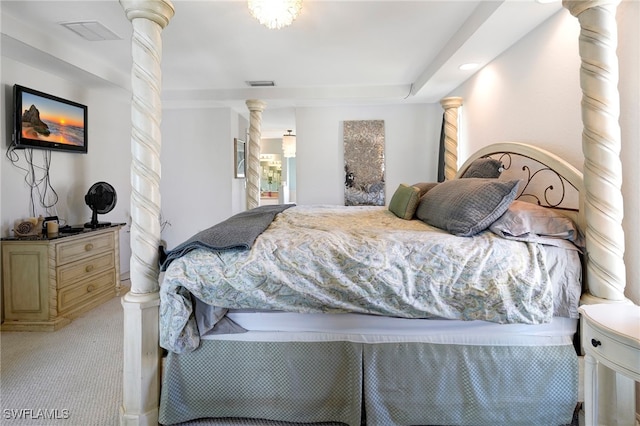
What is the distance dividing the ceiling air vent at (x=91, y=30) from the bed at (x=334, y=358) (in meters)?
1.37

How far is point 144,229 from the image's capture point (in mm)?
1650

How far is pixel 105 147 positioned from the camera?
4.02 metres

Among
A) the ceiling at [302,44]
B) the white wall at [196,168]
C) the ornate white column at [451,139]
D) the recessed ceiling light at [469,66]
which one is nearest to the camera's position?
the ceiling at [302,44]

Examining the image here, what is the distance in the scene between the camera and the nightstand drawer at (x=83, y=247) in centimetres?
287

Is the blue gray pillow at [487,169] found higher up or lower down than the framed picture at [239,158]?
lower down

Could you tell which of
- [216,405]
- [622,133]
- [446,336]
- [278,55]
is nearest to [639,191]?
[622,133]

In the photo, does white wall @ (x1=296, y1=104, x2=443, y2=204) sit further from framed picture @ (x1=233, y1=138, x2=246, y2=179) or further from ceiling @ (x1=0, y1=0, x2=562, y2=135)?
framed picture @ (x1=233, y1=138, x2=246, y2=179)

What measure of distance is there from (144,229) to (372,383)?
1.36 m

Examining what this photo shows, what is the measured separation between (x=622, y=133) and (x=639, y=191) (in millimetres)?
300

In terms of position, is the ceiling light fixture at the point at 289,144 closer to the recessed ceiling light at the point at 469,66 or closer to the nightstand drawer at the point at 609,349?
the recessed ceiling light at the point at 469,66

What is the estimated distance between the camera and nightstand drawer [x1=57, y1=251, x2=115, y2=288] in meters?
2.89

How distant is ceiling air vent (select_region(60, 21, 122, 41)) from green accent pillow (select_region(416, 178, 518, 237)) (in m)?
2.95

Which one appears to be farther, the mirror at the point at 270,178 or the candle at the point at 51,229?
the mirror at the point at 270,178

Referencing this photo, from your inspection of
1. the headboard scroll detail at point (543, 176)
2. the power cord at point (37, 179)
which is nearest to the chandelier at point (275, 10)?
the headboard scroll detail at point (543, 176)
